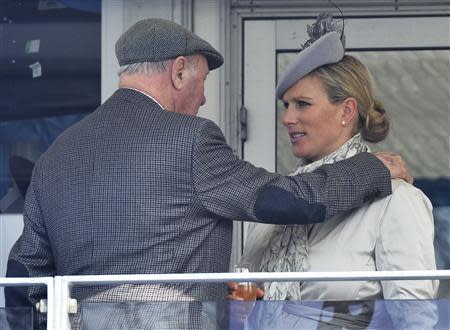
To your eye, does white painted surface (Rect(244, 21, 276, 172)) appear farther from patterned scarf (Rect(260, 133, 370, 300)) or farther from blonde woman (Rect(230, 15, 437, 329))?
patterned scarf (Rect(260, 133, 370, 300))

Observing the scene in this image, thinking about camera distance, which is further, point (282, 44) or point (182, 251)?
point (282, 44)

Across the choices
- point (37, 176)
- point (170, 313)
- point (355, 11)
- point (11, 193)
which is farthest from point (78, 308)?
point (355, 11)

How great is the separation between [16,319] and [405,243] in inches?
45.4

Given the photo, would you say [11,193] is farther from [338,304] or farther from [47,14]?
[338,304]

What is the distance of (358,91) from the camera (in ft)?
15.7

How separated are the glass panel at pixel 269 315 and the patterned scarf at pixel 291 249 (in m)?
0.46

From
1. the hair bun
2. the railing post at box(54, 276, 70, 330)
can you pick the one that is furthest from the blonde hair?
the railing post at box(54, 276, 70, 330)

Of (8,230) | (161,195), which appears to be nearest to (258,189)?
(161,195)

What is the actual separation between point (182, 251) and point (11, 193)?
2.09 meters

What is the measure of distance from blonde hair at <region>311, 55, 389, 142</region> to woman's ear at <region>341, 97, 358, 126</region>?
10mm

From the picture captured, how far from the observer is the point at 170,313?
4074mm

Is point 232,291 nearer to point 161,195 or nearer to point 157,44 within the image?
point 161,195

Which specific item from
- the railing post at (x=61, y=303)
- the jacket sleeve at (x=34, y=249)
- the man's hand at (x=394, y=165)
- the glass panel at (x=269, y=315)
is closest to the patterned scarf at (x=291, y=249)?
the man's hand at (x=394, y=165)

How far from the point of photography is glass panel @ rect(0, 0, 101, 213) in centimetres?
620
